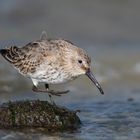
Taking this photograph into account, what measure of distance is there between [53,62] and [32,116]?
91cm

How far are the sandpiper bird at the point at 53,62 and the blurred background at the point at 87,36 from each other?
6.59 ft

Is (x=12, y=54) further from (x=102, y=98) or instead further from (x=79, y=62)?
(x=102, y=98)

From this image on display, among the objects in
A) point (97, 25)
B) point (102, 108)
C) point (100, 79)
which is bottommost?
point (102, 108)

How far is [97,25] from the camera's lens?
1867cm

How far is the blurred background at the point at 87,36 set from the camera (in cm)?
1395

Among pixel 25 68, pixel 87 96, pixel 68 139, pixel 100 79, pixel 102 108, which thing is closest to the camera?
pixel 68 139

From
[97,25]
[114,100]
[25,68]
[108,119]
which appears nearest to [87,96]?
[114,100]

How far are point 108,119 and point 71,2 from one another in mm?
8612

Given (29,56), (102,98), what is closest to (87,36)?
(102,98)

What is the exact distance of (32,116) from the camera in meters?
10.4

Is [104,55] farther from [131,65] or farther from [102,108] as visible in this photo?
[102,108]

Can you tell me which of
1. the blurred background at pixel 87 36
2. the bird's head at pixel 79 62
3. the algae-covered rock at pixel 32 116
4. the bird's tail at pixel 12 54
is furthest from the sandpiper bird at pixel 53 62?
the blurred background at pixel 87 36

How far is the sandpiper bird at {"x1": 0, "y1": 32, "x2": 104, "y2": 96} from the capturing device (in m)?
10.4

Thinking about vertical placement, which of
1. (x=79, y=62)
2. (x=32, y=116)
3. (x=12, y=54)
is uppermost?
(x=12, y=54)
